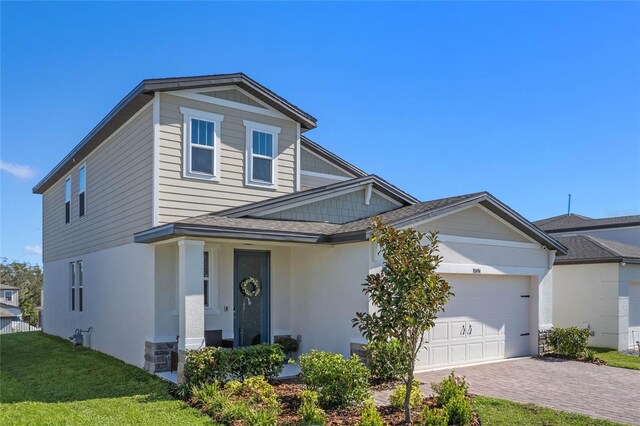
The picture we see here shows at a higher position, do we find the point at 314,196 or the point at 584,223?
the point at 314,196

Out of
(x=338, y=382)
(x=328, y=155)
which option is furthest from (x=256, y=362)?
(x=328, y=155)

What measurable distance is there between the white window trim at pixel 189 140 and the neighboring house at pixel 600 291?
37.6 feet

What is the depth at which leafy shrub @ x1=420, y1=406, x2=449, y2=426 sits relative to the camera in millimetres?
6766

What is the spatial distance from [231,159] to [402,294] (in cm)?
683

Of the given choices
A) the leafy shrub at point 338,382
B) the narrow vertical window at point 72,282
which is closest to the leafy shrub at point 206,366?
the leafy shrub at point 338,382

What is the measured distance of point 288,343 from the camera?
12.4 metres

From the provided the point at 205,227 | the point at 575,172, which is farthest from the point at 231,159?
the point at 575,172

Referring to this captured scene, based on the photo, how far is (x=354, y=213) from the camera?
516 inches

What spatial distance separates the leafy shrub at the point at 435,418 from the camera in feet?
22.2

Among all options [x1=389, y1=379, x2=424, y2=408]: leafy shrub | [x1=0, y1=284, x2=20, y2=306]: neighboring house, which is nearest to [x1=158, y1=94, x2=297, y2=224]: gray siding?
[x1=389, y1=379, x2=424, y2=408]: leafy shrub

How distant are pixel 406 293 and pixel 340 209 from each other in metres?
6.18

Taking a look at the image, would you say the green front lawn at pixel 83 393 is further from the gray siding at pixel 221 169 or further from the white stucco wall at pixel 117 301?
the gray siding at pixel 221 169

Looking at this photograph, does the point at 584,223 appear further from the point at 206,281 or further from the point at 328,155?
the point at 206,281

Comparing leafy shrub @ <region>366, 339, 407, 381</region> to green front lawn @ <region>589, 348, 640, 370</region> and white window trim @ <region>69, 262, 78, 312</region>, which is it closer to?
green front lawn @ <region>589, 348, 640, 370</region>
